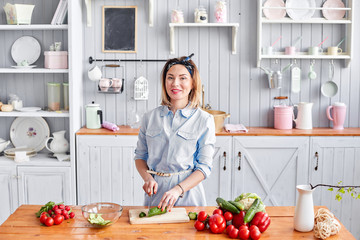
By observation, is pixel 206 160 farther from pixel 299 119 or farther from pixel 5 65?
pixel 5 65

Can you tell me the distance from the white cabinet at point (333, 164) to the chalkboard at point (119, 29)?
→ 5.82 ft

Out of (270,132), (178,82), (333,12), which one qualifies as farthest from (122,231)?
(333,12)

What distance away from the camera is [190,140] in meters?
2.12

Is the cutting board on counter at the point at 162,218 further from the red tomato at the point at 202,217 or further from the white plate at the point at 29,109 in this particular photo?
the white plate at the point at 29,109

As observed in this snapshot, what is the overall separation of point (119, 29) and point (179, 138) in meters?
1.95

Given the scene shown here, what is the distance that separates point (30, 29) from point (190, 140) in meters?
2.27

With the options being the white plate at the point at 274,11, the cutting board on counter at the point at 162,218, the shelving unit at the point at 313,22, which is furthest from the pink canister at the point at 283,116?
the cutting board on counter at the point at 162,218

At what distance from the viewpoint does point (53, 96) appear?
370cm

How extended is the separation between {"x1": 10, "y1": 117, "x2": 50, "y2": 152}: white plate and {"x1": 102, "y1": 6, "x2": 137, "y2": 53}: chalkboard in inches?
34.9

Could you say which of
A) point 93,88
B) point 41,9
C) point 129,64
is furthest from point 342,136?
point 41,9

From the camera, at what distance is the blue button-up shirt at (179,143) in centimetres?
212

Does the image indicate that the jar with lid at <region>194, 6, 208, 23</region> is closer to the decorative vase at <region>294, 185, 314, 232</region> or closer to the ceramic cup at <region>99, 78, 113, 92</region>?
the ceramic cup at <region>99, 78, 113, 92</region>

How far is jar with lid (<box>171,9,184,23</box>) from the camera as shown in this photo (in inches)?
142

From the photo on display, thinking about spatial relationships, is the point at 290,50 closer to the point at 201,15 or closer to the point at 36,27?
the point at 201,15
